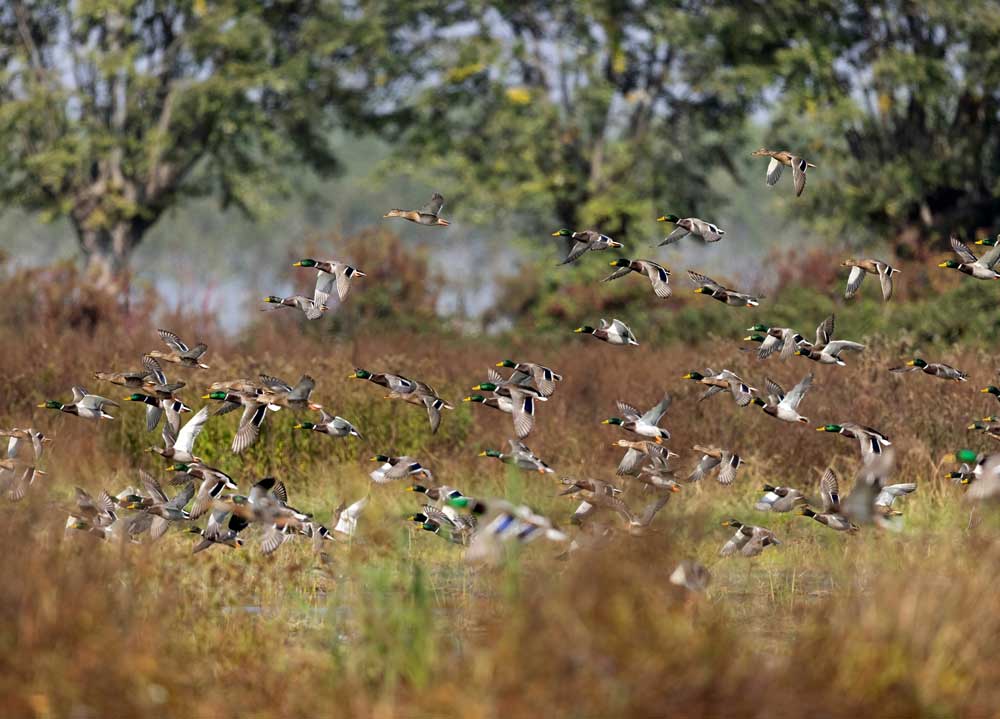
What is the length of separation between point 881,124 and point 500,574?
29.5 m

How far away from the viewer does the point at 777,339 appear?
10656mm

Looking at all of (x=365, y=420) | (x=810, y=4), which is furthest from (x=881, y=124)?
(x=365, y=420)

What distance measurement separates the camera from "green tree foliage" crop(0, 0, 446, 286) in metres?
38.6

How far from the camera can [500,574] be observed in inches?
370

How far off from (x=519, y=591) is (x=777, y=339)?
4.98 m

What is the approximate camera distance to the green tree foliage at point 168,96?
3856 centimetres

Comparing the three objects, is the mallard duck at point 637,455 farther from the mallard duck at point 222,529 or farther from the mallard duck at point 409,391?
the mallard duck at point 222,529

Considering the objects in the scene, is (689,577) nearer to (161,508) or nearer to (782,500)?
(782,500)

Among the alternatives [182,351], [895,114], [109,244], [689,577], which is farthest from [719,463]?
[109,244]

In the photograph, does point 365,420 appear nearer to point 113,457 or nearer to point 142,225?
point 113,457

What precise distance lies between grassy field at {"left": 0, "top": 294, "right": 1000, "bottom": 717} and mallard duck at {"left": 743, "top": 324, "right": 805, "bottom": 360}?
1.40m

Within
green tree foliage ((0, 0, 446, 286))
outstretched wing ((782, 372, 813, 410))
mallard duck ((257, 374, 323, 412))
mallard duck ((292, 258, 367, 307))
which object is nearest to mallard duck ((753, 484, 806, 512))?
outstretched wing ((782, 372, 813, 410))

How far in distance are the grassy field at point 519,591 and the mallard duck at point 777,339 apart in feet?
4.60

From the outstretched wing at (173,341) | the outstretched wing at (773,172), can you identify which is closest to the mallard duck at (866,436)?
the outstretched wing at (773,172)
